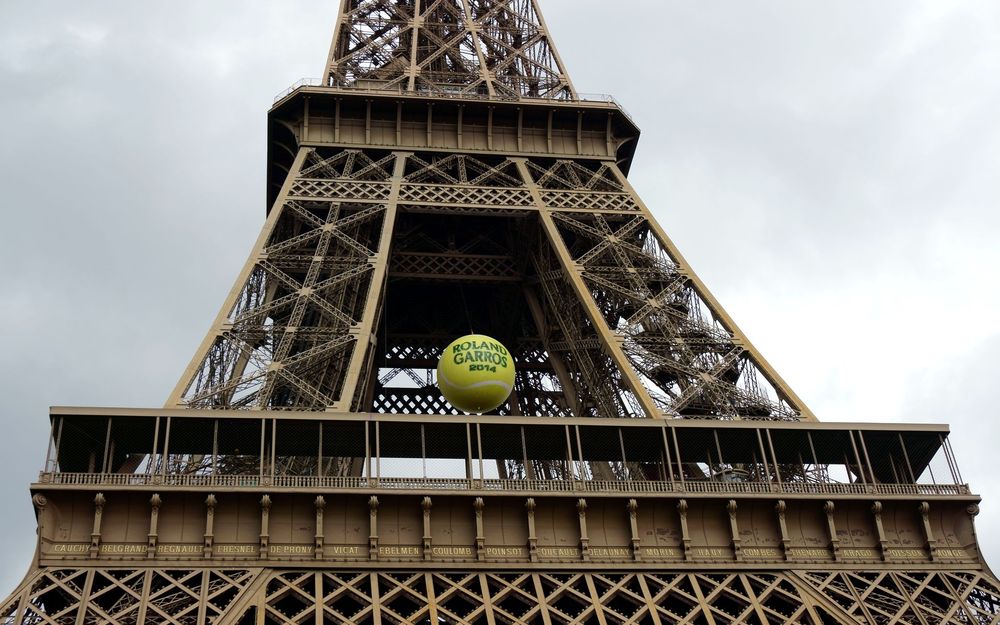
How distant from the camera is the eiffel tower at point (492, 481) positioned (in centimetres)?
2719

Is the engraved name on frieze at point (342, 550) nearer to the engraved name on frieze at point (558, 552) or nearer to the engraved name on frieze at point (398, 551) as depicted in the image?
the engraved name on frieze at point (398, 551)

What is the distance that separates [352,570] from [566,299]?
1567cm

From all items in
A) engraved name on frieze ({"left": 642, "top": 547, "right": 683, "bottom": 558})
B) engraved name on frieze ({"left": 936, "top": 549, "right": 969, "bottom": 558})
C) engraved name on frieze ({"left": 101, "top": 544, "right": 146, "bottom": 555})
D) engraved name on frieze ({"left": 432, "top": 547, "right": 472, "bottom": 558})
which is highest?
engraved name on frieze ({"left": 101, "top": 544, "right": 146, "bottom": 555})

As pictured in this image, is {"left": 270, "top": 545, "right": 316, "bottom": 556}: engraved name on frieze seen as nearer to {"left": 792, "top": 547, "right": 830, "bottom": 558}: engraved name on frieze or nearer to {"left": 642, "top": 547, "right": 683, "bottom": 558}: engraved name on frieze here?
{"left": 642, "top": 547, "right": 683, "bottom": 558}: engraved name on frieze

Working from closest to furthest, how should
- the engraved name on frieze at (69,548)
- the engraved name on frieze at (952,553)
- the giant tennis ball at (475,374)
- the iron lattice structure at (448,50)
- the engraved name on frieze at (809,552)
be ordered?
the engraved name on frieze at (69,548) < the engraved name on frieze at (809,552) < the engraved name on frieze at (952,553) < the giant tennis ball at (475,374) < the iron lattice structure at (448,50)

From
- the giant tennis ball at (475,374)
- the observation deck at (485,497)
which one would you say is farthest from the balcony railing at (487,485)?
the giant tennis ball at (475,374)

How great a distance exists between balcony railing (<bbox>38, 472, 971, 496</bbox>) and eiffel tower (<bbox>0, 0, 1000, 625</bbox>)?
6 centimetres

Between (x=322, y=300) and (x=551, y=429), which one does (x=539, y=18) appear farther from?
(x=551, y=429)

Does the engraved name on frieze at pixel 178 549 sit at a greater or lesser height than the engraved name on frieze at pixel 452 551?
greater

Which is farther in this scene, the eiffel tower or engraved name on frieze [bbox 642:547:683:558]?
engraved name on frieze [bbox 642:547:683:558]

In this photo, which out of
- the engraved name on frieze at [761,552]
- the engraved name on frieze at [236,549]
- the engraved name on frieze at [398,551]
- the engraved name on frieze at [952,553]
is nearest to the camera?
the engraved name on frieze at [236,549]

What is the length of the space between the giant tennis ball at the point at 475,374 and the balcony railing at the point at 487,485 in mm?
2761

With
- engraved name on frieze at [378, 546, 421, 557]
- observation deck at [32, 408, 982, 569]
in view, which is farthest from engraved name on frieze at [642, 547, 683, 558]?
engraved name on frieze at [378, 546, 421, 557]

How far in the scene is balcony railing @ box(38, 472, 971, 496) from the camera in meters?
28.0
